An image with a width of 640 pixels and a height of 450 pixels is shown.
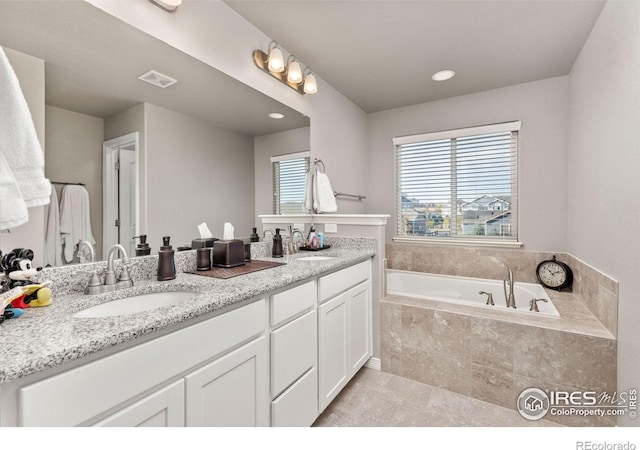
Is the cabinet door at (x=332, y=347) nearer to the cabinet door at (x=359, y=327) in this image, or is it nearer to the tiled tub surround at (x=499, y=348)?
the cabinet door at (x=359, y=327)

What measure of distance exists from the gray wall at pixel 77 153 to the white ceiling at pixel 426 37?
1154 millimetres

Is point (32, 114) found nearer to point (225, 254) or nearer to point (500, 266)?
point (225, 254)

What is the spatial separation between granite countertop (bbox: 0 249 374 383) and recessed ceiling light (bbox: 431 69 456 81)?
2.28m

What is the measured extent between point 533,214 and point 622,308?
1.40m

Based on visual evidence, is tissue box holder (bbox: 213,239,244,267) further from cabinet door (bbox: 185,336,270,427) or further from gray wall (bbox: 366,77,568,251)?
gray wall (bbox: 366,77,568,251)

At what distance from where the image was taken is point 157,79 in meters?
1.40

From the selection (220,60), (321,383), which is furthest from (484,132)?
(321,383)

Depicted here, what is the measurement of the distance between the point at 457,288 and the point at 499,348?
106 cm

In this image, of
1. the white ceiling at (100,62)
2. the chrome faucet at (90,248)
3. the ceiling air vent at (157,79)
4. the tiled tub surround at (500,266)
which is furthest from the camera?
the tiled tub surround at (500,266)

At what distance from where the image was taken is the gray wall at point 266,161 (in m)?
1.92

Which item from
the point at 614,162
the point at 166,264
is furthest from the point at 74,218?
the point at 614,162

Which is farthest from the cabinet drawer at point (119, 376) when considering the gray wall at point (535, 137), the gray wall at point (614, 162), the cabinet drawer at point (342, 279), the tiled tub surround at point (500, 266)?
the gray wall at point (535, 137)

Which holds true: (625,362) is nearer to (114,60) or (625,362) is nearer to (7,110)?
(7,110)

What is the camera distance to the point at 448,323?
6.56 ft
